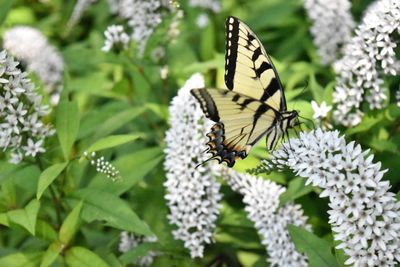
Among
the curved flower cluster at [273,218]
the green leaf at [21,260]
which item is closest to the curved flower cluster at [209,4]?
the curved flower cluster at [273,218]

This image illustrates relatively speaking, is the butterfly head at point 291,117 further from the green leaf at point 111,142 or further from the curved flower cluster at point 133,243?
the curved flower cluster at point 133,243

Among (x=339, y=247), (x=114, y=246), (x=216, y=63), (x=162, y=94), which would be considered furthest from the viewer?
(x=162, y=94)

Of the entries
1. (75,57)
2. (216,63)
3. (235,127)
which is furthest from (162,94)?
(235,127)

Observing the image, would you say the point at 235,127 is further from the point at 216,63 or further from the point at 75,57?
the point at 75,57

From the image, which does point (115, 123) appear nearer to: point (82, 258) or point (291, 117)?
point (82, 258)

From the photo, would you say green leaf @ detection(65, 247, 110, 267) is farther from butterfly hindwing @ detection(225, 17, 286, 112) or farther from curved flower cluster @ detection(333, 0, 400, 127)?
curved flower cluster @ detection(333, 0, 400, 127)

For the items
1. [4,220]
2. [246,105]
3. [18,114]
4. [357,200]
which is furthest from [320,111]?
[4,220]
